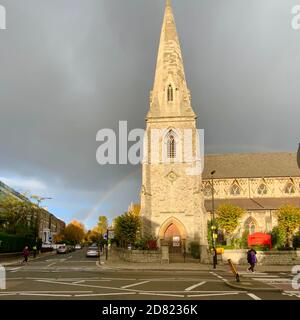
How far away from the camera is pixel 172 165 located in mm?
41406

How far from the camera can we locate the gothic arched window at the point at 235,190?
48.2 metres

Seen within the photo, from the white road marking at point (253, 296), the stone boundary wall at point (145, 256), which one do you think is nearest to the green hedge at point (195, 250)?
the stone boundary wall at point (145, 256)

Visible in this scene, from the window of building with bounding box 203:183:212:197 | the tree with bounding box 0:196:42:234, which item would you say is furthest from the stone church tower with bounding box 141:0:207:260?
the tree with bounding box 0:196:42:234

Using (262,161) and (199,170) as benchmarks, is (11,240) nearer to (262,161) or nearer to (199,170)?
(199,170)

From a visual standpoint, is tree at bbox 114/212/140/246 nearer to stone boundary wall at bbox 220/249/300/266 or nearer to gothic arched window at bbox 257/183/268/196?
stone boundary wall at bbox 220/249/300/266

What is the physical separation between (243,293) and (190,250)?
1002 inches

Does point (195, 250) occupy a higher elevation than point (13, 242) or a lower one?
lower

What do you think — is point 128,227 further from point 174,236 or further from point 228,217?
point 228,217

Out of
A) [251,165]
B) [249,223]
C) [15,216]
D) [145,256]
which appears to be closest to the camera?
[145,256]

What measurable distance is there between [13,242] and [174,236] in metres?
20.4

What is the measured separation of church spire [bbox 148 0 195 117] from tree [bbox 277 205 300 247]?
15.6 meters

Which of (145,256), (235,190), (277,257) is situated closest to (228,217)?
(277,257)

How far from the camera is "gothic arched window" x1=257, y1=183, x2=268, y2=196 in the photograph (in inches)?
1876

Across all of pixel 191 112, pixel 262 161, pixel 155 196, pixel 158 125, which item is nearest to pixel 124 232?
pixel 155 196
